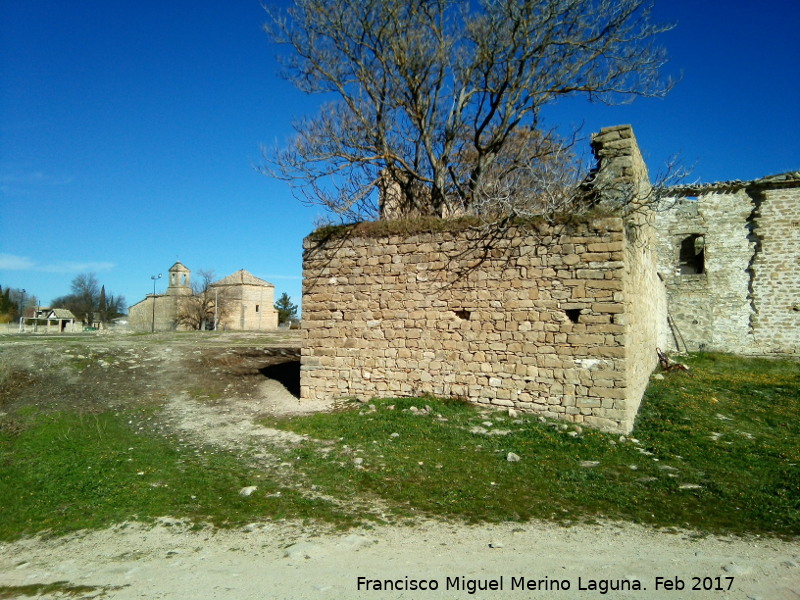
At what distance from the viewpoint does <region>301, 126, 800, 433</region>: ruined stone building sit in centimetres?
780

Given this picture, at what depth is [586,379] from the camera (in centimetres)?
780

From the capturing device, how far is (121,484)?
5695 mm

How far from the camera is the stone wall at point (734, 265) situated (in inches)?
673

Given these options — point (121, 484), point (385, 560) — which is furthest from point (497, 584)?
point (121, 484)

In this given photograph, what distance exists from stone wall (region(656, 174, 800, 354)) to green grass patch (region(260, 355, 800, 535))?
944 centimetres

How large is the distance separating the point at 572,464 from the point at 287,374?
742cm

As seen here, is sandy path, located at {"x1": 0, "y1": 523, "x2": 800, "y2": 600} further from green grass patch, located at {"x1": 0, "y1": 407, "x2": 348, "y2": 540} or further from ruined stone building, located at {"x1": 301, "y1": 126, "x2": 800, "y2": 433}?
ruined stone building, located at {"x1": 301, "y1": 126, "x2": 800, "y2": 433}

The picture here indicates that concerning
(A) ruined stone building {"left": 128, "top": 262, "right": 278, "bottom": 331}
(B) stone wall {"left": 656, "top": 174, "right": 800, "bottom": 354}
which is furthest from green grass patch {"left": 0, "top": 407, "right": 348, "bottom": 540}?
(A) ruined stone building {"left": 128, "top": 262, "right": 278, "bottom": 331}

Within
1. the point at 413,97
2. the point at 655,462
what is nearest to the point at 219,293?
the point at 413,97

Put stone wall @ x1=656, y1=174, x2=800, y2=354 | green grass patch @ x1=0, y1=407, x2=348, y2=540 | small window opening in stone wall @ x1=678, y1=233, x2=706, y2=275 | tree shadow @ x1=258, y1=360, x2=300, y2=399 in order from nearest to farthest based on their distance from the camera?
green grass patch @ x1=0, y1=407, x2=348, y2=540 < tree shadow @ x1=258, y1=360, x2=300, y2=399 < stone wall @ x1=656, y1=174, x2=800, y2=354 < small window opening in stone wall @ x1=678, y1=233, x2=706, y2=275

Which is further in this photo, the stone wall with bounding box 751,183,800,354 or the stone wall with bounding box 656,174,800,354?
the stone wall with bounding box 656,174,800,354

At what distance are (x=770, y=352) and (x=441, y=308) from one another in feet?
47.8

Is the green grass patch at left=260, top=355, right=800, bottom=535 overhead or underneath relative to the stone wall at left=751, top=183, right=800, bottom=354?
underneath

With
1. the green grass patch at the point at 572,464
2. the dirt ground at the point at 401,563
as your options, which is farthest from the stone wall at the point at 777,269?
the dirt ground at the point at 401,563
